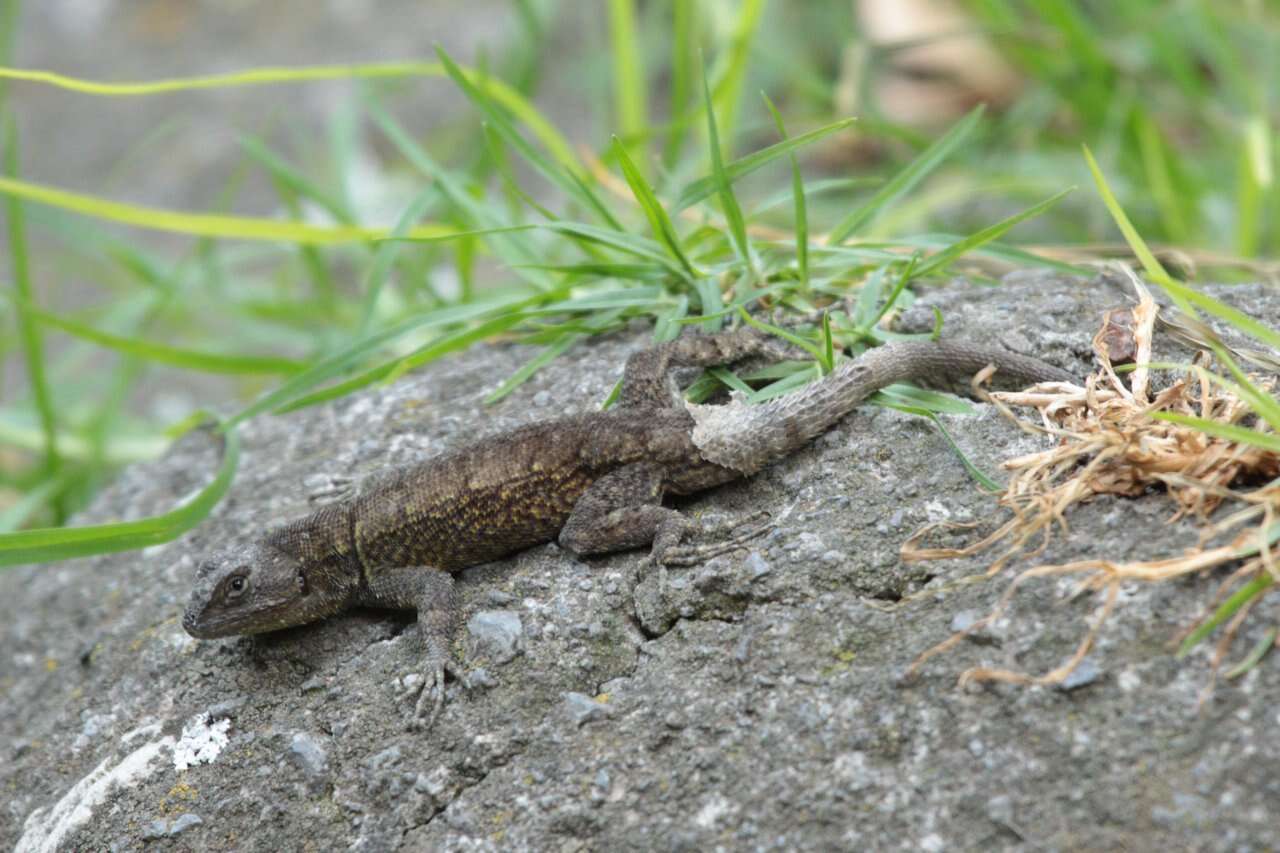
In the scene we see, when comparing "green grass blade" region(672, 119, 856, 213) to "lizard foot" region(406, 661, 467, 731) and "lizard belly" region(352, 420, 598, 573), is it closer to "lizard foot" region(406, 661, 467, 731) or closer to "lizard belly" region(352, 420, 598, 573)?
"lizard belly" region(352, 420, 598, 573)

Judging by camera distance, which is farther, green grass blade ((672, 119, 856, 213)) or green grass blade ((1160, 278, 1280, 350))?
green grass blade ((672, 119, 856, 213))

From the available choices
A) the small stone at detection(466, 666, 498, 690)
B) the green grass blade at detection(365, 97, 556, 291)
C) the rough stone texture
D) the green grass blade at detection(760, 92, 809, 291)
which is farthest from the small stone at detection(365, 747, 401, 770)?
the green grass blade at detection(365, 97, 556, 291)

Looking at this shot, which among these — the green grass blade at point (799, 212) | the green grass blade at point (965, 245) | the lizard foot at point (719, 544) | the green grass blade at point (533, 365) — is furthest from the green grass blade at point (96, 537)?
the green grass blade at point (965, 245)

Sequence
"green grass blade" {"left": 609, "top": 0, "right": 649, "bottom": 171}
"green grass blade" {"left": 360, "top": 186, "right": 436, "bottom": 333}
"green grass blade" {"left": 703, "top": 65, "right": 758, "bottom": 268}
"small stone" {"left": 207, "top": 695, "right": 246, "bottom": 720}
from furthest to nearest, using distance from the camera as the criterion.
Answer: "green grass blade" {"left": 609, "top": 0, "right": 649, "bottom": 171} → "green grass blade" {"left": 360, "top": 186, "right": 436, "bottom": 333} → "green grass blade" {"left": 703, "top": 65, "right": 758, "bottom": 268} → "small stone" {"left": 207, "top": 695, "right": 246, "bottom": 720}

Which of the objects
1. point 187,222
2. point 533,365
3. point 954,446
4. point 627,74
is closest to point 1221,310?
point 954,446

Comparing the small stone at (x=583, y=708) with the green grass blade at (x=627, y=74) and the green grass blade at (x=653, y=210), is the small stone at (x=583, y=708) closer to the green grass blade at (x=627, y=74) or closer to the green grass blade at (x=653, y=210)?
the green grass blade at (x=653, y=210)

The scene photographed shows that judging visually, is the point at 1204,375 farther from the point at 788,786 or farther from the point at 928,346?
the point at 788,786

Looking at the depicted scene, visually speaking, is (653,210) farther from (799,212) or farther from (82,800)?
(82,800)
